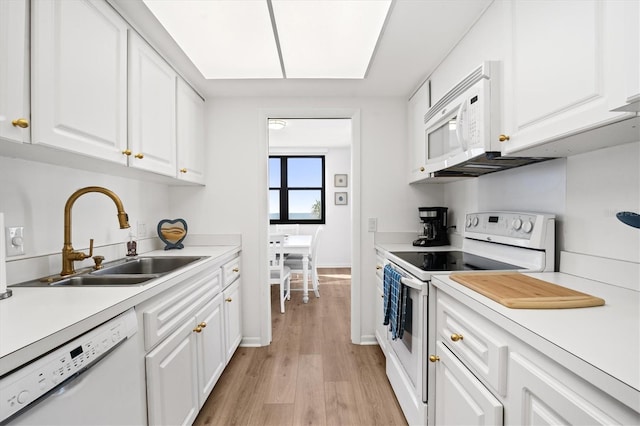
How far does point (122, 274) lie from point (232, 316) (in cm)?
89

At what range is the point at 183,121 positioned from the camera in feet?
6.56

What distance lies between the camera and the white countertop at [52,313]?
1.97 ft

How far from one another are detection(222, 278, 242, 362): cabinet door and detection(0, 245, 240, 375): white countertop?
0.88 metres

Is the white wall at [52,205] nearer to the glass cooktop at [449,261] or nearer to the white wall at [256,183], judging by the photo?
the white wall at [256,183]

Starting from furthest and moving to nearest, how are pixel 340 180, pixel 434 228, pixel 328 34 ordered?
pixel 340 180
pixel 434 228
pixel 328 34

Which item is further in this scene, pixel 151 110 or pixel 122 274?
pixel 151 110

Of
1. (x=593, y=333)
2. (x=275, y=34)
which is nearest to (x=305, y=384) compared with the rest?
(x=593, y=333)

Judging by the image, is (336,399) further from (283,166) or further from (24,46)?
(283,166)

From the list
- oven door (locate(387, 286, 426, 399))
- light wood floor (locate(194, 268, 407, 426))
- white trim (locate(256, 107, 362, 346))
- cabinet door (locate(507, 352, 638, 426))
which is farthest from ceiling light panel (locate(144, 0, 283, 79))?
light wood floor (locate(194, 268, 407, 426))

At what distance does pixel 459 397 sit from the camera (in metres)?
1.04

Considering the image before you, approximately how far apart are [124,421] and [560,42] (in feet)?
6.32

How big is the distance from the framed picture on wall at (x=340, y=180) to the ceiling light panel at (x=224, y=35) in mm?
3641

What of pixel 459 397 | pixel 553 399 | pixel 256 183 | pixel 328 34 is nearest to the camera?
pixel 553 399

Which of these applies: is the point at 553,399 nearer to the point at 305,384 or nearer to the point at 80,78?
the point at 305,384
